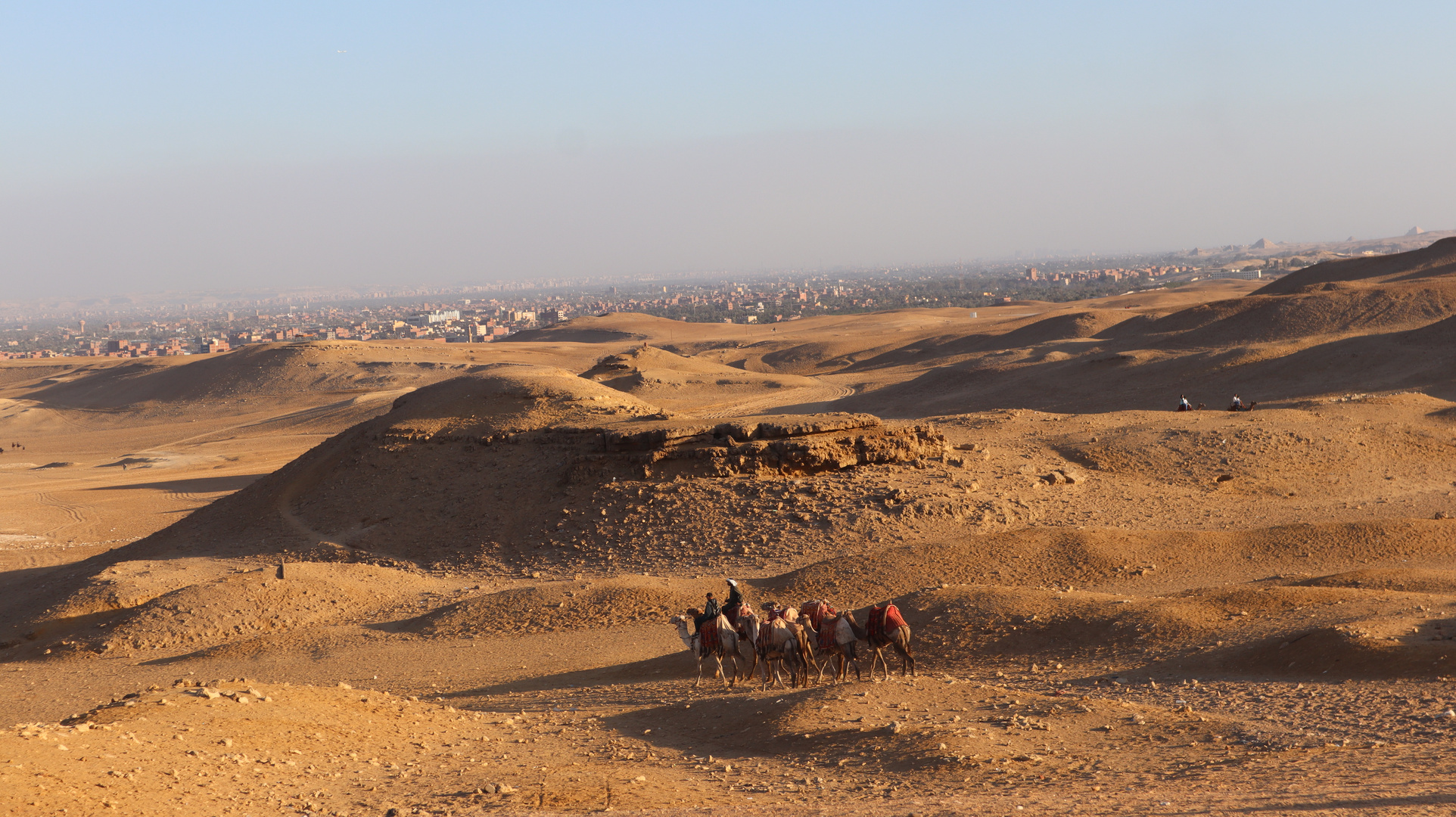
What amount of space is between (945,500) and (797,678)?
8.86 meters

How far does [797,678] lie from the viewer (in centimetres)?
1263

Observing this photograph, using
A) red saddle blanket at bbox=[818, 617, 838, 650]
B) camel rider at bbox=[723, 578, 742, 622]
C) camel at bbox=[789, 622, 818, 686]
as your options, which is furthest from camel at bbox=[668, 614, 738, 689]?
red saddle blanket at bbox=[818, 617, 838, 650]

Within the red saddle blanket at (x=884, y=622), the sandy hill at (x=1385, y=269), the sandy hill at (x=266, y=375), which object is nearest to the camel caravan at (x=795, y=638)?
the red saddle blanket at (x=884, y=622)

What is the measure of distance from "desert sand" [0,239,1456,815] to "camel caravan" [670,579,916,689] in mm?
438

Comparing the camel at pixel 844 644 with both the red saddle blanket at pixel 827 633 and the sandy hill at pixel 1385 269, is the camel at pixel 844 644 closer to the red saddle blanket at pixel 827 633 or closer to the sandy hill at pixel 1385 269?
the red saddle blanket at pixel 827 633

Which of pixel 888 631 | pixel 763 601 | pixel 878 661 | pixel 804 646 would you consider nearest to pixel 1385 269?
pixel 763 601

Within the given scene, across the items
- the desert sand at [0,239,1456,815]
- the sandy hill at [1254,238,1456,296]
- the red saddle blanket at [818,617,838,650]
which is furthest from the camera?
the sandy hill at [1254,238,1456,296]

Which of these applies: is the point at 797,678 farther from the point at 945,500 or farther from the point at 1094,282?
the point at 1094,282

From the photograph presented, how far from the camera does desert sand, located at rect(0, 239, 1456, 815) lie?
8352 millimetres

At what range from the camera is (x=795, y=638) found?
12.0 meters

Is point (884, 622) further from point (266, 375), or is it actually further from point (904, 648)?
point (266, 375)

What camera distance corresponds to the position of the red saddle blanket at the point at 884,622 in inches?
459

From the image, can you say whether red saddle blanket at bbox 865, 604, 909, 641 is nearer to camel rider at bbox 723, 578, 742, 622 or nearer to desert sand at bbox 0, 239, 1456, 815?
desert sand at bbox 0, 239, 1456, 815

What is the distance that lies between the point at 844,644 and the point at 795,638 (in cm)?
53
